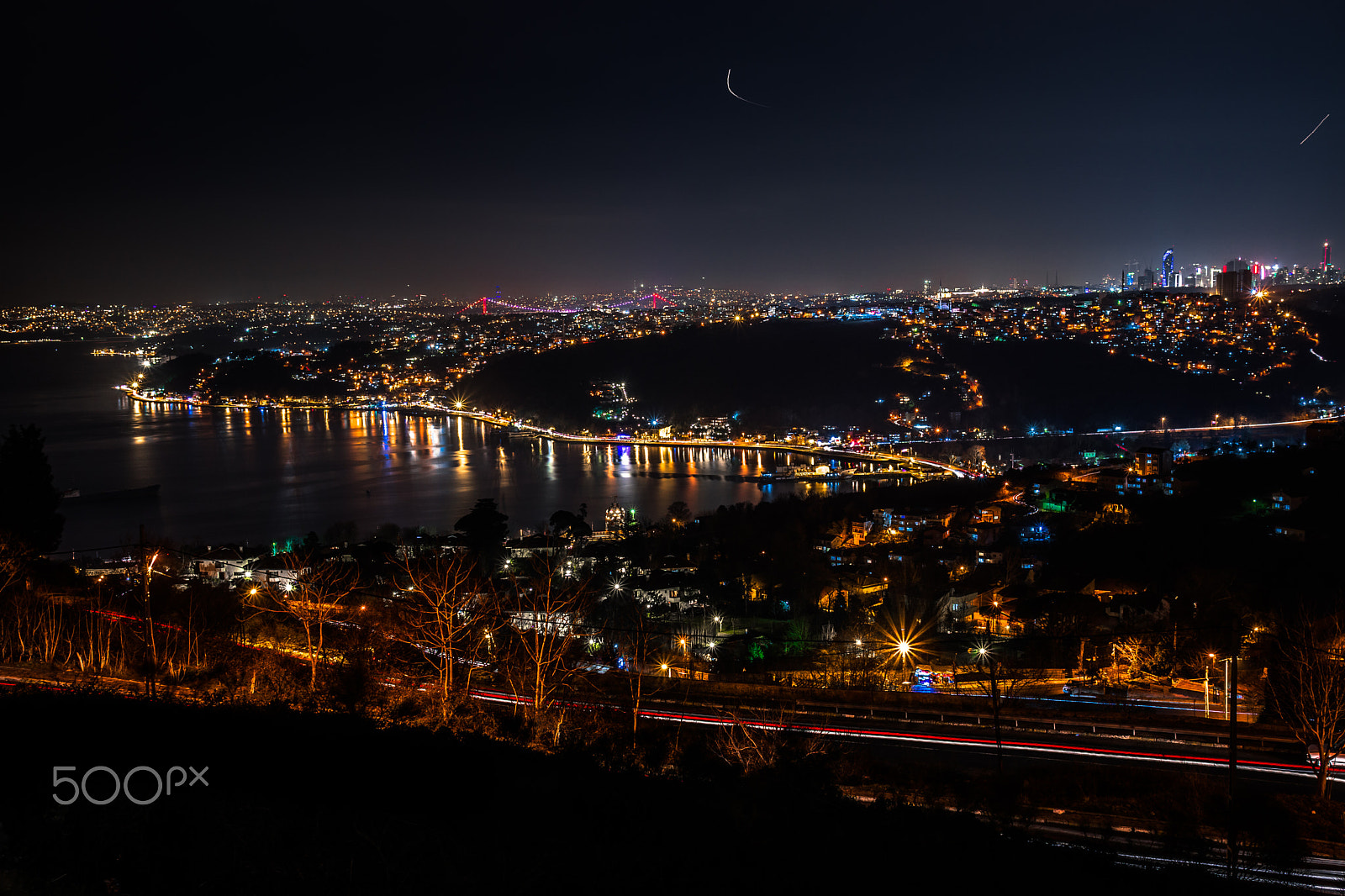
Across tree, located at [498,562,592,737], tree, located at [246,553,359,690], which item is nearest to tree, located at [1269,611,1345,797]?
tree, located at [498,562,592,737]

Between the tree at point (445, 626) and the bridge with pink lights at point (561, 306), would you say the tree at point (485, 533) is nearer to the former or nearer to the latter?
the tree at point (445, 626)

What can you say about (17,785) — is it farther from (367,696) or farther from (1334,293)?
(1334,293)

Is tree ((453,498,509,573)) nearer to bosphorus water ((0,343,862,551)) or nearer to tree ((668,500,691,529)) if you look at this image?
bosphorus water ((0,343,862,551))

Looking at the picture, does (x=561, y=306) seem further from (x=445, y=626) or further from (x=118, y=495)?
(x=445, y=626)

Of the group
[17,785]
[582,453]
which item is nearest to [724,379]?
[582,453]

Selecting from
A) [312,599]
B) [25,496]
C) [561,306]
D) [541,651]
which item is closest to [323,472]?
[25,496]

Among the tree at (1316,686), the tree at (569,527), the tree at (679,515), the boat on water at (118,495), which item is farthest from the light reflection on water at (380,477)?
the tree at (1316,686)
